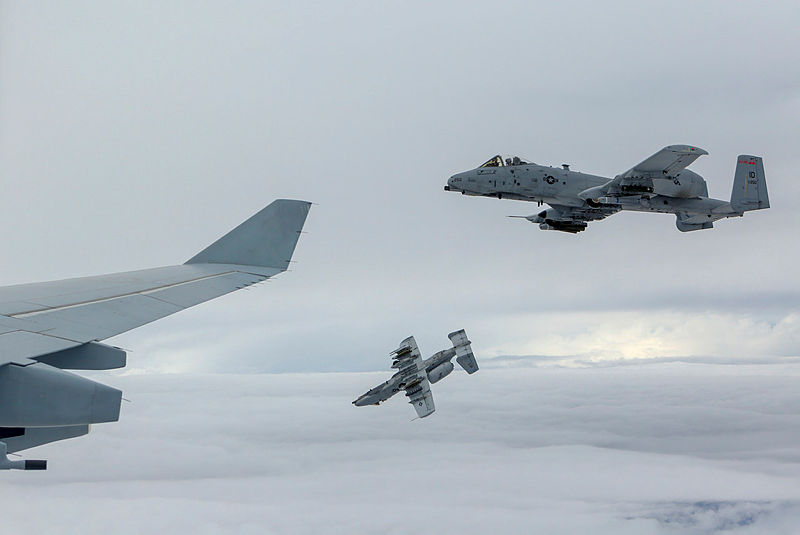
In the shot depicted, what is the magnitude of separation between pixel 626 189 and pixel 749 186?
7775 millimetres

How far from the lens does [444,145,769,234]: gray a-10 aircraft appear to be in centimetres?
4172

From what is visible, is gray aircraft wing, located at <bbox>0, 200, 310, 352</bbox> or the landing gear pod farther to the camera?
gray aircraft wing, located at <bbox>0, 200, 310, 352</bbox>

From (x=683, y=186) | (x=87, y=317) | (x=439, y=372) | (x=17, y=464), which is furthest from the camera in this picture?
(x=439, y=372)

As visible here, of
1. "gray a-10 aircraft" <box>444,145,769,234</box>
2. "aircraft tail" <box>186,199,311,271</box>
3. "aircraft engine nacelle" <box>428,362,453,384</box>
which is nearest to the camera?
"aircraft tail" <box>186,199,311,271</box>

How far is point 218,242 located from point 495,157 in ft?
95.3

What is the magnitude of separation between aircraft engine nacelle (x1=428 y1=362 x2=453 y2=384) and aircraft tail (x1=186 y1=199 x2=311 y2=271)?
99.0ft

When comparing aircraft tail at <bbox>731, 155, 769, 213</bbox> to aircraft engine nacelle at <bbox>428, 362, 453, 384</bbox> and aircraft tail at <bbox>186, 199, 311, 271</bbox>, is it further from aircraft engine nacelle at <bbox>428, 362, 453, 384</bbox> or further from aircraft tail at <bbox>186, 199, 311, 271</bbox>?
aircraft tail at <bbox>186, 199, 311, 271</bbox>

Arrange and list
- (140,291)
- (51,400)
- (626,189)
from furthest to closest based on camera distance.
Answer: (626,189) < (140,291) < (51,400)

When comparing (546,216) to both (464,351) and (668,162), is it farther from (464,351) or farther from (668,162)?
(464,351)

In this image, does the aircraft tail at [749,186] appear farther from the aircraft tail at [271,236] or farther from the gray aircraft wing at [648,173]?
the aircraft tail at [271,236]

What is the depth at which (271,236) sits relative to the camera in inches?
657

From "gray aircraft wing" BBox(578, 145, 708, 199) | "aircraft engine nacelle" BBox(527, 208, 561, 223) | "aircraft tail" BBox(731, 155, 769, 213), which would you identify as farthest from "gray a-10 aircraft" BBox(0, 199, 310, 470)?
"aircraft tail" BBox(731, 155, 769, 213)

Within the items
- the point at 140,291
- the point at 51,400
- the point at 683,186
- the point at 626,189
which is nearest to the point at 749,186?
the point at 683,186

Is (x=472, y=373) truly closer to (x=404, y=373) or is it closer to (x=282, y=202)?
(x=404, y=373)
